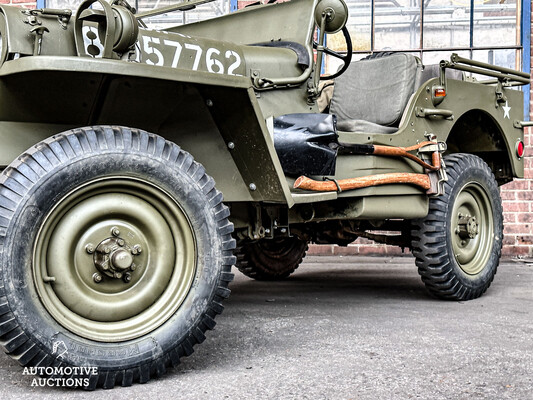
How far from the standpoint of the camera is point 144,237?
2797 mm

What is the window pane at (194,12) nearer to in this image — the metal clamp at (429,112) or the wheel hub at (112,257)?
the metal clamp at (429,112)

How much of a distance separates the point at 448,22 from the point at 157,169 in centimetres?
541

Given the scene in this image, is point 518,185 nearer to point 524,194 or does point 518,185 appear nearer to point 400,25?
point 524,194

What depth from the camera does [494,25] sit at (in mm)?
7293

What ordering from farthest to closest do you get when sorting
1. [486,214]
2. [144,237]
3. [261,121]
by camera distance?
[486,214]
[261,121]
[144,237]

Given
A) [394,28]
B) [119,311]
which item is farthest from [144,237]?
[394,28]

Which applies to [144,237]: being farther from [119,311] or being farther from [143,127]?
[143,127]

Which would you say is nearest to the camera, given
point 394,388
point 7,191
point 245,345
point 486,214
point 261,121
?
point 7,191

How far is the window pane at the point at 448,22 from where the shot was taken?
24.0ft

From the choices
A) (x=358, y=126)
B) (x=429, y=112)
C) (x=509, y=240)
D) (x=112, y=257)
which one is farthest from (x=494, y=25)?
(x=112, y=257)

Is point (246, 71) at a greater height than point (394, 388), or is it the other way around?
point (246, 71)

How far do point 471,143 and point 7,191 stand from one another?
12.3ft

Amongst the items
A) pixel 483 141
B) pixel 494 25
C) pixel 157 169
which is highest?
pixel 494 25

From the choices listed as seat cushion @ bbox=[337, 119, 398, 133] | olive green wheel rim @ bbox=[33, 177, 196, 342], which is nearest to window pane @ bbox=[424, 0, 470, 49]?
seat cushion @ bbox=[337, 119, 398, 133]
